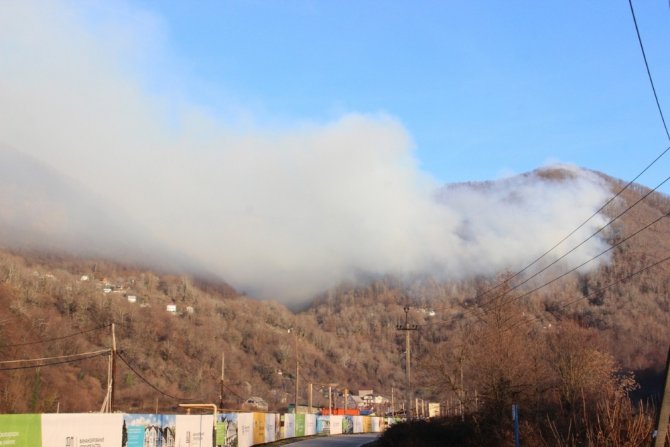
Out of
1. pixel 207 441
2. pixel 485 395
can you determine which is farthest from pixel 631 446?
pixel 485 395

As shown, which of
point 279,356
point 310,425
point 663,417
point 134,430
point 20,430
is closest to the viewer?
point 663,417

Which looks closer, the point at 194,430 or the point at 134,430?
the point at 134,430

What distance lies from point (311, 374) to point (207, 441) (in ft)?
512

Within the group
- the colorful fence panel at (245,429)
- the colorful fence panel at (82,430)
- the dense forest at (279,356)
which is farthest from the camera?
the dense forest at (279,356)

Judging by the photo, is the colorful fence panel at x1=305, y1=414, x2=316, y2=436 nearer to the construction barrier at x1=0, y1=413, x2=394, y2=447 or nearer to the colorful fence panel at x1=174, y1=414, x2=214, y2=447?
the construction barrier at x1=0, y1=413, x2=394, y2=447

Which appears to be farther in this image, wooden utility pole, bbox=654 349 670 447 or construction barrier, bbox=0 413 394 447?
construction barrier, bbox=0 413 394 447

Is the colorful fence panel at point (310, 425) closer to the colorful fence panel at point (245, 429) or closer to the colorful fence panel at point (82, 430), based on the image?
the colorful fence panel at point (245, 429)

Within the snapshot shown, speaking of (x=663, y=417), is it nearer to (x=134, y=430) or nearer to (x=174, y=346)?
(x=134, y=430)

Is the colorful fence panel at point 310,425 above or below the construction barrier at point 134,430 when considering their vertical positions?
below

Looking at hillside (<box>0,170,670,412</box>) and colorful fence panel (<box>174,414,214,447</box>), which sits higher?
hillside (<box>0,170,670,412</box>)

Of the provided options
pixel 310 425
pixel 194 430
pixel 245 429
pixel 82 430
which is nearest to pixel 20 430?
pixel 82 430

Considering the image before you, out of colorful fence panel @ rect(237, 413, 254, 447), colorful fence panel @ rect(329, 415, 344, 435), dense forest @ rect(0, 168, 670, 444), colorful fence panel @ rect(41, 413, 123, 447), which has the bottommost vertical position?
colorful fence panel @ rect(329, 415, 344, 435)

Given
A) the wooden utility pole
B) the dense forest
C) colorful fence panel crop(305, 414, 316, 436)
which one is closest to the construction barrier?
the dense forest

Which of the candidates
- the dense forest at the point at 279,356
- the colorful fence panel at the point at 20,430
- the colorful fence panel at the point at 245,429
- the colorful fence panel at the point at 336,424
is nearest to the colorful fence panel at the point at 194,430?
the colorful fence panel at the point at 245,429
